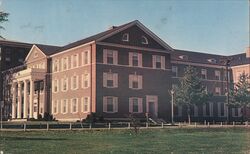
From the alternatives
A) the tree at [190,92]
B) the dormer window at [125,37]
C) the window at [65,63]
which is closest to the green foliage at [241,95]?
the tree at [190,92]

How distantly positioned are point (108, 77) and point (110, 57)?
2396 mm

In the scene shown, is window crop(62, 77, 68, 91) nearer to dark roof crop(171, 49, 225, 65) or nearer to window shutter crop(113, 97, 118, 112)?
window shutter crop(113, 97, 118, 112)

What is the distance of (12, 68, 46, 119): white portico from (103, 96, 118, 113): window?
13.8 m

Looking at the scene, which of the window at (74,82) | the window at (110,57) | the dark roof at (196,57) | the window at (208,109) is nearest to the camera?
the window at (110,57)

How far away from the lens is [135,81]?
55.0 meters

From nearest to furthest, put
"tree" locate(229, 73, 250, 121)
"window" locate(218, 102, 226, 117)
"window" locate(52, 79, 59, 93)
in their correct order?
"tree" locate(229, 73, 250, 121) → "window" locate(52, 79, 59, 93) → "window" locate(218, 102, 226, 117)

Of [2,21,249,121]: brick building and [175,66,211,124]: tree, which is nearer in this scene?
[2,21,249,121]: brick building

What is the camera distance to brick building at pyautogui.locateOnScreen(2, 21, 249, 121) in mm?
52438

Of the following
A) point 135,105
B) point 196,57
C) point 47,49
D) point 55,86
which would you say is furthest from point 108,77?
point 196,57

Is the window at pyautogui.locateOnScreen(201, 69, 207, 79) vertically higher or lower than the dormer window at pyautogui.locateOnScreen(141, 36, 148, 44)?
lower

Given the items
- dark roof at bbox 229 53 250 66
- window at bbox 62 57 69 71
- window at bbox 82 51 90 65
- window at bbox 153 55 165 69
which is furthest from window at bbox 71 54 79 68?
dark roof at bbox 229 53 250 66

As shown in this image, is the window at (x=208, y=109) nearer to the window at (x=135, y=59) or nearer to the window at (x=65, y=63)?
the window at (x=135, y=59)

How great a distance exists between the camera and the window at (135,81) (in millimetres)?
54656

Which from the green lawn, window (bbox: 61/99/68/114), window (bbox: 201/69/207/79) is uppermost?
window (bbox: 201/69/207/79)
